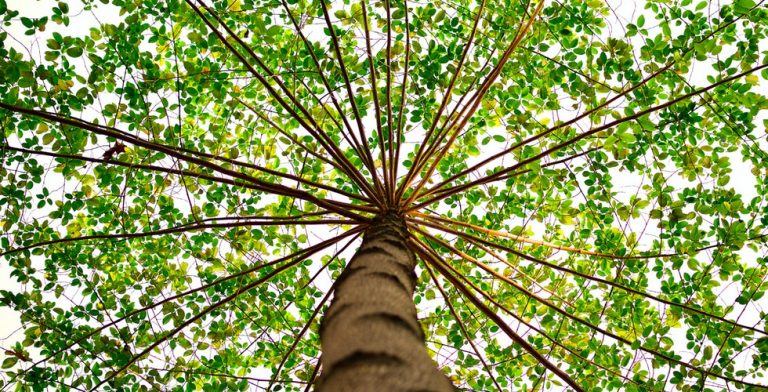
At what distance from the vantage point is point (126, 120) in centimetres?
379

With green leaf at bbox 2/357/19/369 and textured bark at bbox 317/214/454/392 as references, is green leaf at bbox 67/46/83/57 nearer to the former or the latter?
green leaf at bbox 2/357/19/369

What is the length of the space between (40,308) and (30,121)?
140 centimetres

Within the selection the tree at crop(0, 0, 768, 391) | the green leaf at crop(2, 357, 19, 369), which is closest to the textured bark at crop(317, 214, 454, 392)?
the tree at crop(0, 0, 768, 391)

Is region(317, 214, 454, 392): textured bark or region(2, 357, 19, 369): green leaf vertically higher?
region(2, 357, 19, 369): green leaf

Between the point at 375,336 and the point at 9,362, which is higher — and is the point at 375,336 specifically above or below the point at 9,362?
below

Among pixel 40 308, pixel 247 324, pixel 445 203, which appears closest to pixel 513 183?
pixel 445 203

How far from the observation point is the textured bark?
43.0 inches

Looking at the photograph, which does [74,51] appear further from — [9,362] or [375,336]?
A: [375,336]

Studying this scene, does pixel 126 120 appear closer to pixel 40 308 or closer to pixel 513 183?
pixel 40 308

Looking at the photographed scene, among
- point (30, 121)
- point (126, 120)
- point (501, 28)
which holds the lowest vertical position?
point (30, 121)

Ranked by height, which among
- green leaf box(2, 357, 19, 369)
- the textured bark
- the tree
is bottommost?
the textured bark

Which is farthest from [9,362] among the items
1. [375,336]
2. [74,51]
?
[375,336]

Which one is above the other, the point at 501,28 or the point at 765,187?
the point at 501,28

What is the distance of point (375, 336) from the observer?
1265mm
